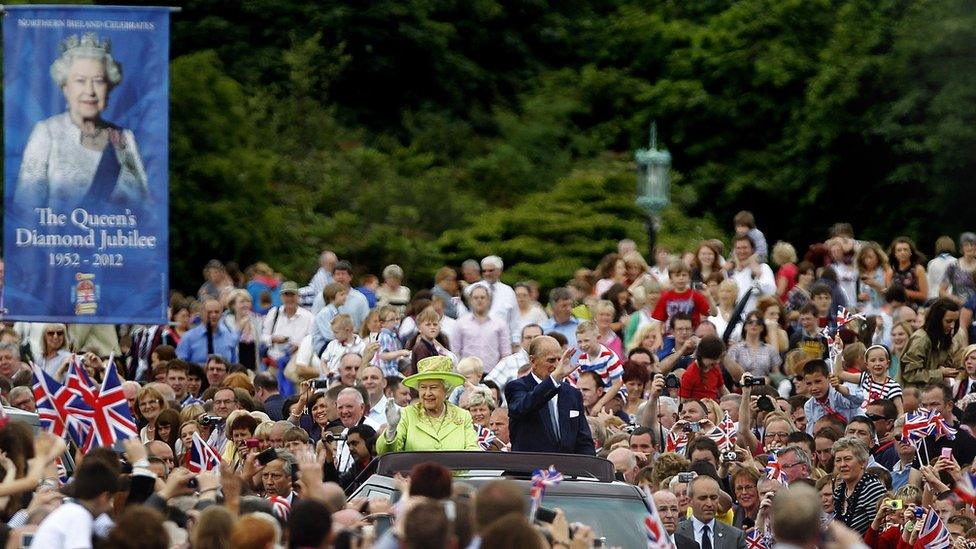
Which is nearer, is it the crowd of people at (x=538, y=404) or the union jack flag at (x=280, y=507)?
the crowd of people at (x=538, y=404)

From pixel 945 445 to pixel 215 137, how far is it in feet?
75.1

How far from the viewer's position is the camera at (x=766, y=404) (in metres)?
18.4

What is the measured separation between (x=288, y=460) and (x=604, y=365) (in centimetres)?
575

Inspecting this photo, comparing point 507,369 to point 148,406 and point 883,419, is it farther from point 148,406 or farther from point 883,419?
point 883,419

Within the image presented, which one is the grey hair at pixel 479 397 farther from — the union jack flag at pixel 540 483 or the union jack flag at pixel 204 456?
the union jack flag at pixel 540 483

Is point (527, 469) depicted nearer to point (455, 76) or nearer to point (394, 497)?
point (394, 497)

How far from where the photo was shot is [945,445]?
54.6 ft

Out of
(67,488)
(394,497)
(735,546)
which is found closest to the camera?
(67,488)

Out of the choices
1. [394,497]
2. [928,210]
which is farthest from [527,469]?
[928,210]

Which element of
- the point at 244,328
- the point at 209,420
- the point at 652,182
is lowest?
the point at 209,420

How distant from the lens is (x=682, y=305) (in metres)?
22.2

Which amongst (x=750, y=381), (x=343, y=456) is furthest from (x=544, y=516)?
(x=750, y=381)

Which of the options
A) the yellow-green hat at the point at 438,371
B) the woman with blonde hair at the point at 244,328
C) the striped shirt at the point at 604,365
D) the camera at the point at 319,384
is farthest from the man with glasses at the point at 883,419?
the woman with blonde hair at the point at 244,328

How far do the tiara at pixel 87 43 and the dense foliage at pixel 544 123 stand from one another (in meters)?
19.5
